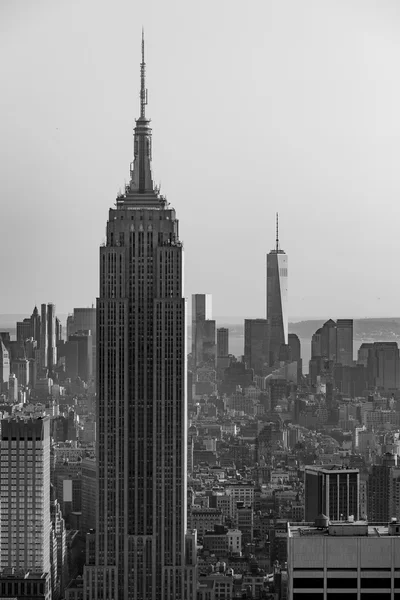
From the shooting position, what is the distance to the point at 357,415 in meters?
15.2

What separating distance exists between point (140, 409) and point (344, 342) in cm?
187

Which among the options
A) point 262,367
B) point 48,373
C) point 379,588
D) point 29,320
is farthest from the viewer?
point 262,367

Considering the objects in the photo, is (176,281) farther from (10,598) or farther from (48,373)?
(10,598)

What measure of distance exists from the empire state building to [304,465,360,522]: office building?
3.87 feet

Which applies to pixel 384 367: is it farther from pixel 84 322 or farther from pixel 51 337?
pixel 51 337

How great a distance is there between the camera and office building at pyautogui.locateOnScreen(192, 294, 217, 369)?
11.8 metres

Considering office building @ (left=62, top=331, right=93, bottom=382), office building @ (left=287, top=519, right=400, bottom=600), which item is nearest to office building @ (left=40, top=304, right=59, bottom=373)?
office building @ (left=62, top=331, right=93, bottom=382)

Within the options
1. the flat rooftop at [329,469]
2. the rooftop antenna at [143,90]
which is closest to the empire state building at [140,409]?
A: the flat rooftop at [329,469]

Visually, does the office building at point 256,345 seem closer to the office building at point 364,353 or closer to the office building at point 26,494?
the office building at point 364,353

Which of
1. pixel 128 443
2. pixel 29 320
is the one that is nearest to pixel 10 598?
pixel 29 320

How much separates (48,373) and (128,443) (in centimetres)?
102

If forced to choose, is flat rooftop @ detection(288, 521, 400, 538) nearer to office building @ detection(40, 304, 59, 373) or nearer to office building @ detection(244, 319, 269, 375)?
office building @ detection(40, 304, 59, 373)

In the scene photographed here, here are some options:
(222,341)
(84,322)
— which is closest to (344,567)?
(84,322)

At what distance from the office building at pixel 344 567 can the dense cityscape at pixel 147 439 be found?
585cm
